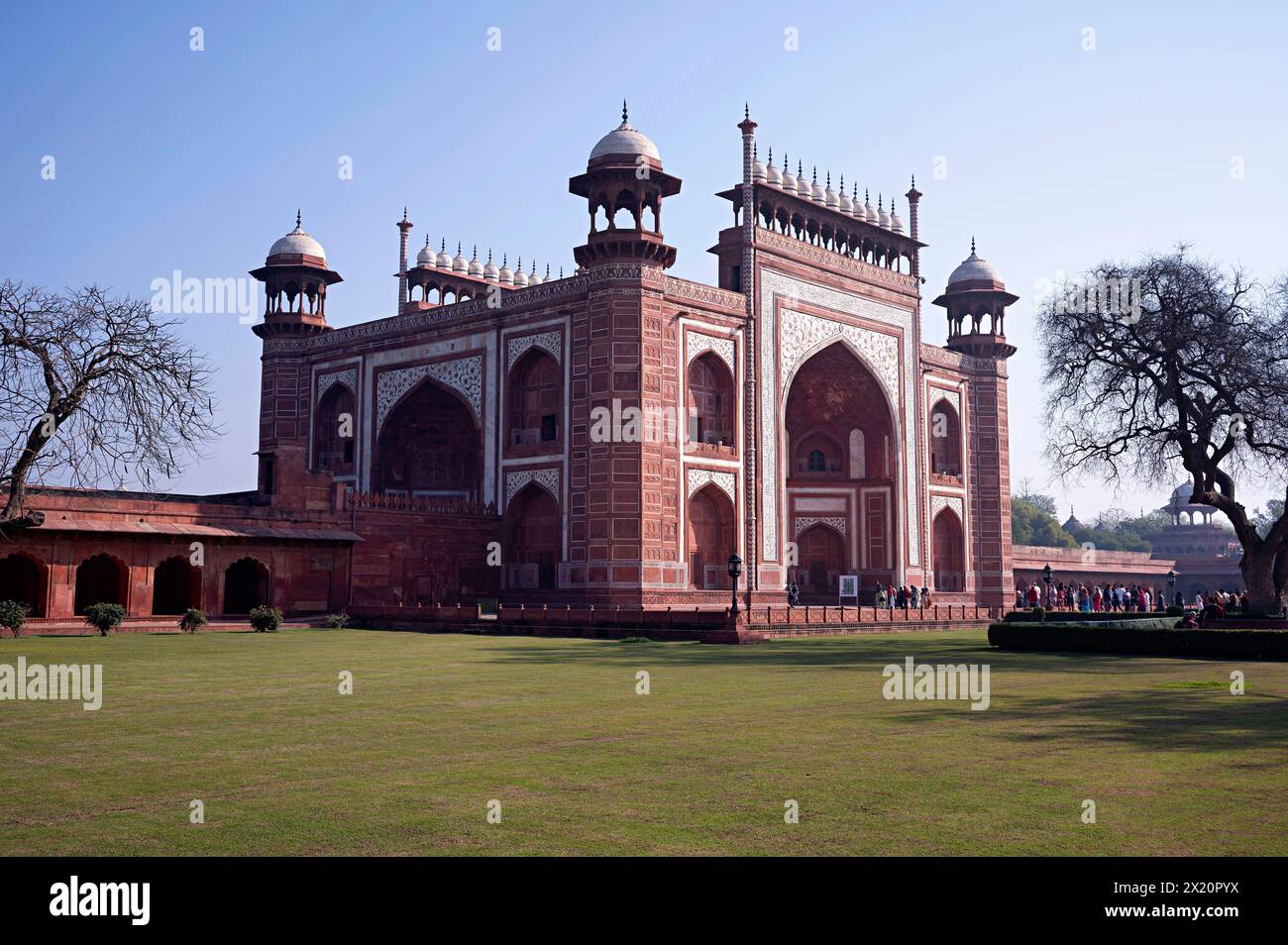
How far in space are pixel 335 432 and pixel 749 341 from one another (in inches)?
602

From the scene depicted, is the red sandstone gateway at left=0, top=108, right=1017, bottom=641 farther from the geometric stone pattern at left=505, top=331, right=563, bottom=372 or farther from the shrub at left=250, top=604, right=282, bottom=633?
the shrub at left=250, top=604, right=282, bottom=633

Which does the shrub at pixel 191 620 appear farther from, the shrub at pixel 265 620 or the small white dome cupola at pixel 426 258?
the small white dome cupola at pixel 426 258

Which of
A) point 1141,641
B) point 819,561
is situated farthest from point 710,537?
A: point 1141,641

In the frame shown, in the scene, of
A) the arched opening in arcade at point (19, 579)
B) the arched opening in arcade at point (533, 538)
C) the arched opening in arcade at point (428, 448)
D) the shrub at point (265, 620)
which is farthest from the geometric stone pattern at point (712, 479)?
the arched opening in arcade at point (19, 579)

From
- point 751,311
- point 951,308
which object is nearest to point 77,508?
point 751,311

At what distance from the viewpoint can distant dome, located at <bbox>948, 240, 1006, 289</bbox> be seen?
44250 millimetres

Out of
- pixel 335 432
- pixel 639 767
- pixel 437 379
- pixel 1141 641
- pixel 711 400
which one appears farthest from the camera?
pixel 335 432

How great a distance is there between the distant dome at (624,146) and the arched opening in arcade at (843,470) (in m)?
10.1

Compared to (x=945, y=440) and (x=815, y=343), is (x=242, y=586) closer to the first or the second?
(x=815, y=343)

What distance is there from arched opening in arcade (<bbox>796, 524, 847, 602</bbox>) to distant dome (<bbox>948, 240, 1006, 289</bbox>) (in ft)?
38.9

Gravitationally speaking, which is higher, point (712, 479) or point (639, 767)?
point (712, 479)

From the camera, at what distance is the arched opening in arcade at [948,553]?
137 feet

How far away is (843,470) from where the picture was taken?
41.6m

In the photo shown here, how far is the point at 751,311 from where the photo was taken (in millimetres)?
34062
